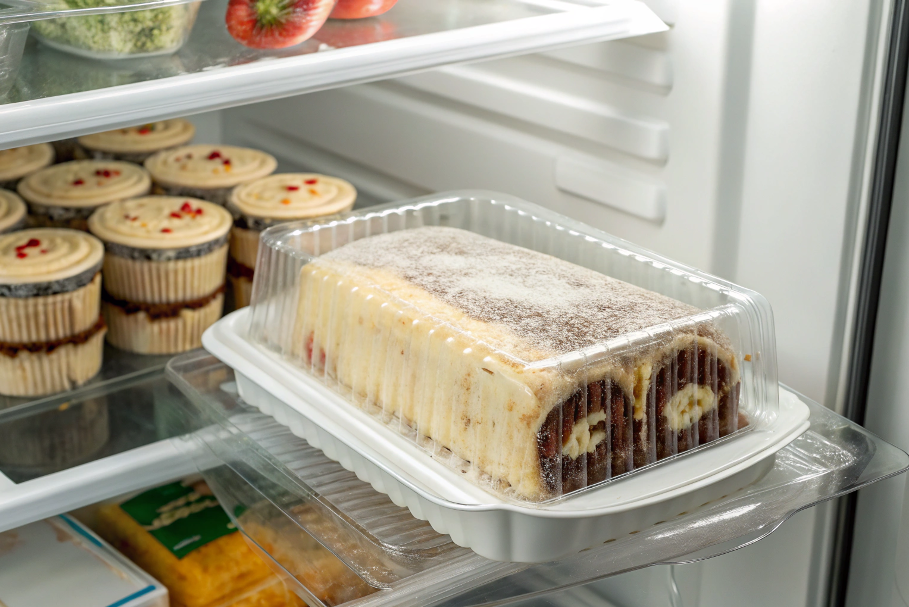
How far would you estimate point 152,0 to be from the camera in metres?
0.79

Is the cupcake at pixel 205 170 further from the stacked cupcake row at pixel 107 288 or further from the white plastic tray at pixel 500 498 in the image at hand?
the white plastic tray at pixel 500 498

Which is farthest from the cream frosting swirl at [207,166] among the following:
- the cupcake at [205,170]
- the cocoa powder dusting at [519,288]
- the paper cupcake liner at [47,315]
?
the cocoa powder dusting at [519,288]

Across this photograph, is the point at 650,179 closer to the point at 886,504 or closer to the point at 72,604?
the point at 886,504

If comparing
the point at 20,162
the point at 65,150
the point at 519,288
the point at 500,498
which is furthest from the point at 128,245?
the point at 500,498

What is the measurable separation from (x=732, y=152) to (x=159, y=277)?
73cm

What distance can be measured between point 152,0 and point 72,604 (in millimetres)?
639

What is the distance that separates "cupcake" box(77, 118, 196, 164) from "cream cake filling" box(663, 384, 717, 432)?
100cm

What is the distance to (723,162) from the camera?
102 centimetres

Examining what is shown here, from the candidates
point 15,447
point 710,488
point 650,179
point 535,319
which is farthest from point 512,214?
point 15,447

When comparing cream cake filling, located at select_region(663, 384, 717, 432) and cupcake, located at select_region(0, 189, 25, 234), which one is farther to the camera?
cupcake, located at select_region(0, 189, 25, 234)

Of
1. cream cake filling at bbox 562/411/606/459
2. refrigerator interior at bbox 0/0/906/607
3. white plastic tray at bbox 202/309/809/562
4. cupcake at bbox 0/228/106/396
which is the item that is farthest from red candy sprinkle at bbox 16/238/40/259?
cream cake filling at bbox 562/411/606/459

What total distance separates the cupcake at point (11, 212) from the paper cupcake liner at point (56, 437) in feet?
0.79

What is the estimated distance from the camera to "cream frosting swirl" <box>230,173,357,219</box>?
51.3 inches

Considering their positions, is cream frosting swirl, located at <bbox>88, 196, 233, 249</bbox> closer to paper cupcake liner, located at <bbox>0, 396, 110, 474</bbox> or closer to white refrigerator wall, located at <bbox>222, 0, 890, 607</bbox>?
paper cupcake liner, located at <bbox>0, 396, 110, 474</bbox>
